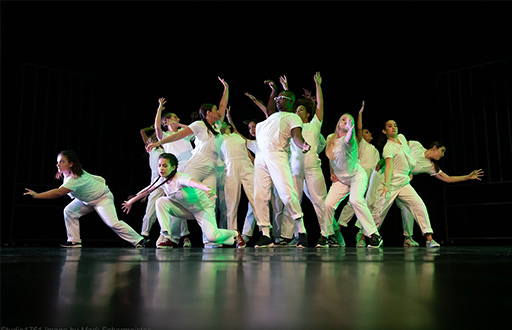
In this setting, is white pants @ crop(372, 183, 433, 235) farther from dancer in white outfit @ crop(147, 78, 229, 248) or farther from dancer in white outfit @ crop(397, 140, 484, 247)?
dancer in white outfit @ crop(147, 78, 229, 248)

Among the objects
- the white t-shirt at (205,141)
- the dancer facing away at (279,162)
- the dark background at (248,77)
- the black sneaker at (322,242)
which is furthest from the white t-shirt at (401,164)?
the white t-shirt at (205,141)

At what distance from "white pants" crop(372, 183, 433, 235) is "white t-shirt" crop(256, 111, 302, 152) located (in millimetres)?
1498

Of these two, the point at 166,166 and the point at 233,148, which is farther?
the point at 233,148

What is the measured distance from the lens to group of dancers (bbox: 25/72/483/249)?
4727 mm

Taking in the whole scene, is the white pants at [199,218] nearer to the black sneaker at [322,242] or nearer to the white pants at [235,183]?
the black sneaker at [322,242]

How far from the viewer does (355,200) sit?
483 cm

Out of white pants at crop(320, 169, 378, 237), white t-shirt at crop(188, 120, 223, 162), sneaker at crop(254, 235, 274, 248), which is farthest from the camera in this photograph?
white t-shirt at crop(188, 120, 223, 162)

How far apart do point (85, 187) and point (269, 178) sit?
1.97m

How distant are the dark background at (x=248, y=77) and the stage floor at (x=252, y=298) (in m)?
5.35

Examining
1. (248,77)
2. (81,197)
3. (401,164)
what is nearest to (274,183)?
(401,164)

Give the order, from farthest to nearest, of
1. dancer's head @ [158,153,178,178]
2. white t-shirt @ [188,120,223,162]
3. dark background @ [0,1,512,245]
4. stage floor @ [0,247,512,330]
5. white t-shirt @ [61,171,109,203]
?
dark background @ [0,1,512,245] < white t-shirt @ [188,120,223,162] < white t-shirt @ [61,171,109,203] < dancer's head @ [158,153,178,178] < stage floor @ [0,247,512,330]

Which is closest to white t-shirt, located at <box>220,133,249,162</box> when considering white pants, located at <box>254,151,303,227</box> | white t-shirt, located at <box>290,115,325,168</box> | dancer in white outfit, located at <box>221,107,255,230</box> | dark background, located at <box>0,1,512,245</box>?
dancer in white outfit, located at <box>221,107,255,230</box>

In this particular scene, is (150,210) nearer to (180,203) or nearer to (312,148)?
(180,203)

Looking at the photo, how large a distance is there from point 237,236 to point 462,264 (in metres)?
3.46
